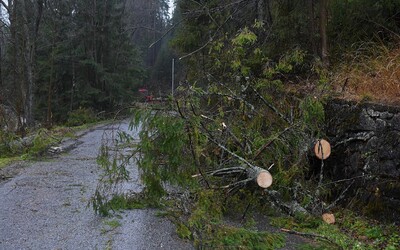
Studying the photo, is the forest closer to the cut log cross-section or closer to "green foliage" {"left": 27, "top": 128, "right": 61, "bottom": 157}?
the cut log cross-section

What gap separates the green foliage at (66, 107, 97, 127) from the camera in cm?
2253

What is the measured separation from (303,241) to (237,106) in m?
2.88

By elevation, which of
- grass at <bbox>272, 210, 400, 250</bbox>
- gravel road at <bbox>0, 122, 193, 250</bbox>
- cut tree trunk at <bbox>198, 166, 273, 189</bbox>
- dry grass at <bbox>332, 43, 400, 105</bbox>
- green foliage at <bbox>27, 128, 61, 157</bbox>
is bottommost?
grass at <bbox>272, 210, 400, 250</bbox>

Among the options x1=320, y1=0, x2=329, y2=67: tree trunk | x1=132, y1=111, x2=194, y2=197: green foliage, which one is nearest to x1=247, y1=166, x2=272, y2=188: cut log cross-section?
x1=132, y1=111, x2=194, y2=197: green foliage

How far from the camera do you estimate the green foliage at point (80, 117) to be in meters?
22.5

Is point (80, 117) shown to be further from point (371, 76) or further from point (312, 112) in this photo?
point (312, 112)

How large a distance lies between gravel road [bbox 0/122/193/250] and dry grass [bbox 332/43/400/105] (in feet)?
11.6

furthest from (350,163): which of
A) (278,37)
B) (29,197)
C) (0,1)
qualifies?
(0,1)

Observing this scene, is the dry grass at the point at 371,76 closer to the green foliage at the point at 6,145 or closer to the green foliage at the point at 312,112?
the green foliage at the point at 312,112

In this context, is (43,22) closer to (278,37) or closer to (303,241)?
(278,37)

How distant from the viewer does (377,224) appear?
5234 mm

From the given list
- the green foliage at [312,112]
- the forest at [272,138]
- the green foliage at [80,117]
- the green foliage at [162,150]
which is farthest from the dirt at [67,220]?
the green foliage at [80,117]

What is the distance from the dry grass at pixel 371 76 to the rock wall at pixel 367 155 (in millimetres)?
264

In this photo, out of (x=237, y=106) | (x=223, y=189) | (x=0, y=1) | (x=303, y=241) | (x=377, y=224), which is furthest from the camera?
(x=0, y=1)
